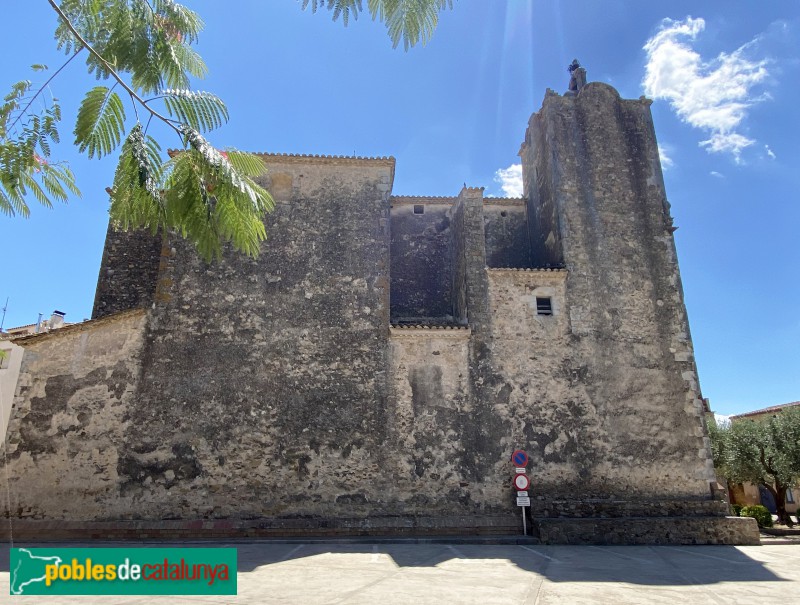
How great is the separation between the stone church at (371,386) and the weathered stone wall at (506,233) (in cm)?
145

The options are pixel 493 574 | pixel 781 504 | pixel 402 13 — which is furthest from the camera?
pixel 781 504

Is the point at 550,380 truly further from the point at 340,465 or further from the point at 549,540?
the point at 340,465

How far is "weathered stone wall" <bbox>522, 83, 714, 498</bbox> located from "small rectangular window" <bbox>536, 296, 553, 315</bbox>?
537mm

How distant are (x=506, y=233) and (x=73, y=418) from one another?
546 inches

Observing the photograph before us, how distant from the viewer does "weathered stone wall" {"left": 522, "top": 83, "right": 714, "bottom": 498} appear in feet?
44.6

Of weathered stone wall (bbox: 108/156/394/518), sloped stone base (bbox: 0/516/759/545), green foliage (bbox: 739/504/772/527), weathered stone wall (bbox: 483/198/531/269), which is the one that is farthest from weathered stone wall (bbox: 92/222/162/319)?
green foliage (bbox: 739/504/772/527)

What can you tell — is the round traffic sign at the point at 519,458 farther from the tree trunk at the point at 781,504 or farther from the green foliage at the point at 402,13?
the tree trunk at the point at 781,504

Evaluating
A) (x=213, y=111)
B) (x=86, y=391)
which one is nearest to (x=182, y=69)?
(x=213, y=111)

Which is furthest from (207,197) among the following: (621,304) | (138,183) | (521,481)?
(621,304)

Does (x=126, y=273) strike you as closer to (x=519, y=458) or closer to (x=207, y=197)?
(x=519, y=458)

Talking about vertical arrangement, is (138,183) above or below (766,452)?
above

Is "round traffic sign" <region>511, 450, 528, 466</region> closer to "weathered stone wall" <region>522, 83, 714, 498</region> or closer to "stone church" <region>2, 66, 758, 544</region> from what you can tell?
"stone church" <region>2, 66, 758, 544</region>

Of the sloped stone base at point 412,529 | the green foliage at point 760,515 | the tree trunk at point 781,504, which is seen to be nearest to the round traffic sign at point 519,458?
the sloped stone base at point 412,529

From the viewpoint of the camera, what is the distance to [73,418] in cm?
1270
